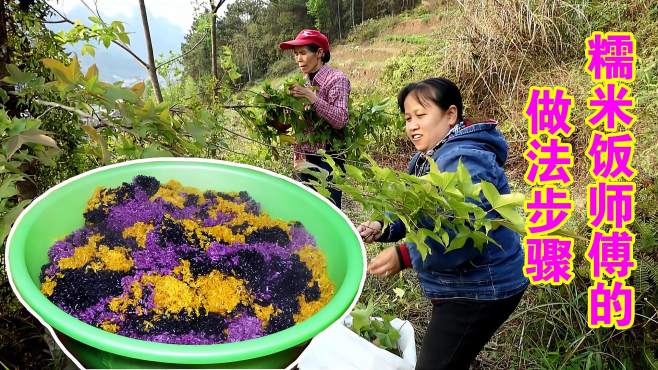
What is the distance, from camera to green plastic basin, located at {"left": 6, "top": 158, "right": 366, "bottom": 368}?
53 cm

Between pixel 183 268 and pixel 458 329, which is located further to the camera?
pixel 458 329

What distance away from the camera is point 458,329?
4.94ft

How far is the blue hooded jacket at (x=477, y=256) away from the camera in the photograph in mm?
1321

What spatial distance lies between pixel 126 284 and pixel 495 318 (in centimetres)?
117

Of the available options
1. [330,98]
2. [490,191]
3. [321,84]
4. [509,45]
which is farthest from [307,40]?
[509,45]

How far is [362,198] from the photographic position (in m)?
0.87

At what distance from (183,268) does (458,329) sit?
3.35ft

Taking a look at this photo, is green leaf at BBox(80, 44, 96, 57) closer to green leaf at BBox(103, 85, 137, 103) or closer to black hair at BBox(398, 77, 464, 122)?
green leaf at BBox(103, 85, 137, 103)

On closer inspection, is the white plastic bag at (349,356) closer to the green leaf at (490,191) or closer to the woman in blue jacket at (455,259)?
the woman in blue jacket at (455,259)

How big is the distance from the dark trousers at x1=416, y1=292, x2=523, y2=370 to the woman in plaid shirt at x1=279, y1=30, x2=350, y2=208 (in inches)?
43.6

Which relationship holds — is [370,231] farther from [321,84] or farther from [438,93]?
[321,84]

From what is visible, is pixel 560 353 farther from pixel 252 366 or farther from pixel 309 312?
pixel 252 366

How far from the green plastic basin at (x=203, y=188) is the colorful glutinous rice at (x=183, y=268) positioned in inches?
0.8

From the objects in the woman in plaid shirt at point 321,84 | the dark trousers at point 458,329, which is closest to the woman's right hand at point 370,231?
the dark trousers at point 458,329
